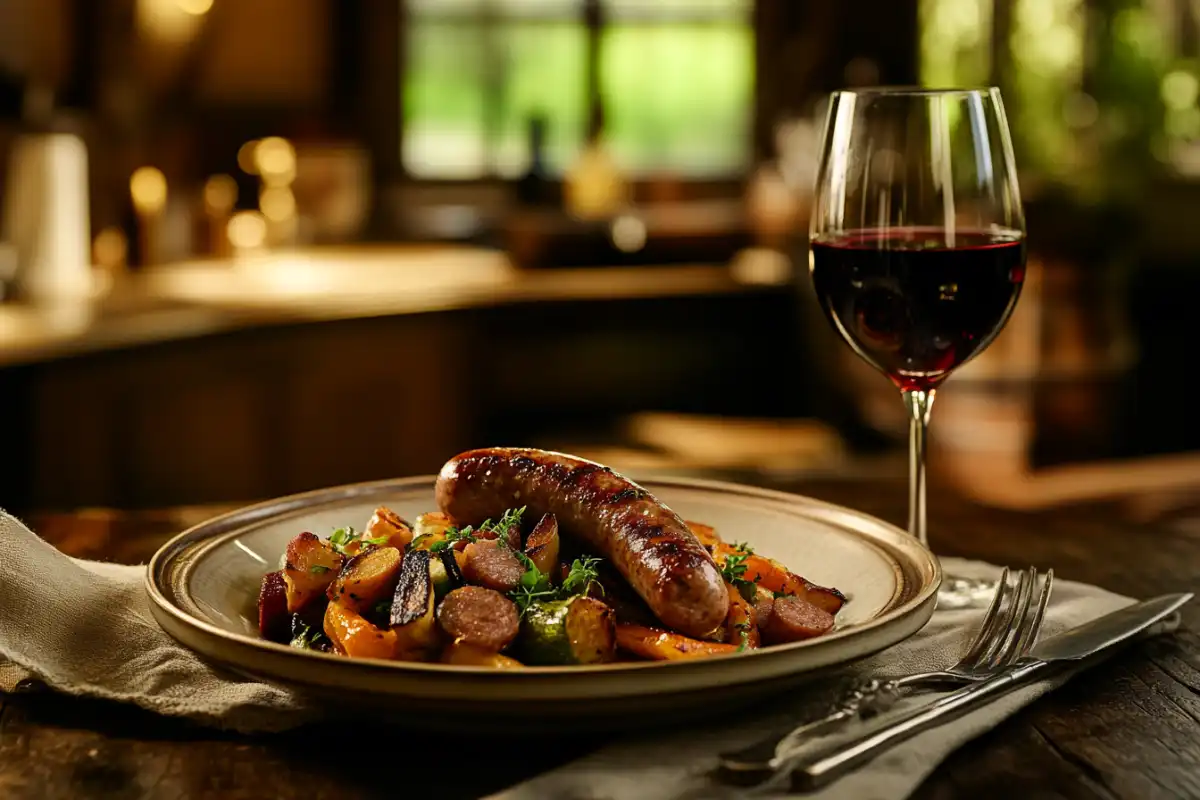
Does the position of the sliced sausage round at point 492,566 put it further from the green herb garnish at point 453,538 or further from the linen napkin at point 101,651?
the linen napkin at point 101,651

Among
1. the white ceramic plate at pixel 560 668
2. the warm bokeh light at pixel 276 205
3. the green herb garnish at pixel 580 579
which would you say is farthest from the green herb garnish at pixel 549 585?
the warm bokeh light at pixel 276 205

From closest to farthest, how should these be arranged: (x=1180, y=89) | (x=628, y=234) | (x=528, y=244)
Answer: (x=528, y=244) < (x=628, y=234) < (x=1180, y=89)

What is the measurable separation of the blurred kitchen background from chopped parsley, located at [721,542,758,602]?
0.75 metres

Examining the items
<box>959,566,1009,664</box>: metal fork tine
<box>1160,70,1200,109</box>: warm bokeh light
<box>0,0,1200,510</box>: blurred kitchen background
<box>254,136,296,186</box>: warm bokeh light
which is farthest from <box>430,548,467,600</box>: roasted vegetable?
<box>1160,70,1200,109</box>: warm bokeh light

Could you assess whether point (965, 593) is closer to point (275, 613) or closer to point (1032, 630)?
point (1032, 630)

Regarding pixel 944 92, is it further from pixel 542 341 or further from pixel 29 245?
pixel 542 341

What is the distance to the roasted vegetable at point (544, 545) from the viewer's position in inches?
36.6

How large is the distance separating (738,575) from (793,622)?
0.23ft

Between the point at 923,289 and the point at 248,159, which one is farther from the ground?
the point at 248,159

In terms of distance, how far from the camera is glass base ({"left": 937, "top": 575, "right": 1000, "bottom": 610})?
1101mm

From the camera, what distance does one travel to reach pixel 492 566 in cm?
88

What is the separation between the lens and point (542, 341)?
498 cm

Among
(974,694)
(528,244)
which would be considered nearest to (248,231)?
(528,244)

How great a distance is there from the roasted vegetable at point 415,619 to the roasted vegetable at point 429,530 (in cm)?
8
